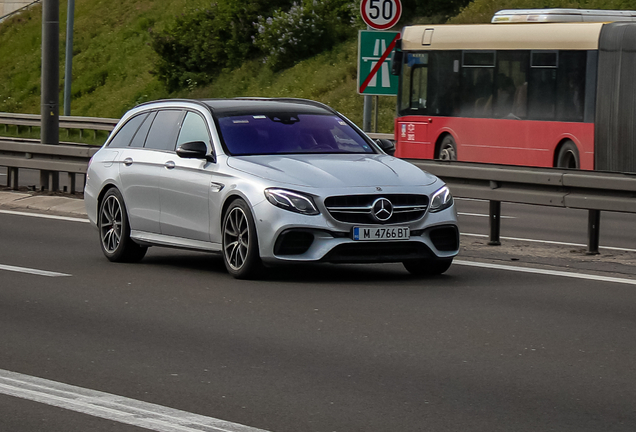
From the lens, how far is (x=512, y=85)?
76.1 ft

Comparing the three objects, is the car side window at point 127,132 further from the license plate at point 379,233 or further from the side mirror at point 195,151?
the license plate at point 379,233

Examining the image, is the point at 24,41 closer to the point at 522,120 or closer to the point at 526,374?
the point at 522,120

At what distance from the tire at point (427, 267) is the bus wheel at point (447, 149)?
13596 millimetres

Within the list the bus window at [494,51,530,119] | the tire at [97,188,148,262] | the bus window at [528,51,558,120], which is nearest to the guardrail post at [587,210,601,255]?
the tire at [97,188,148,262]

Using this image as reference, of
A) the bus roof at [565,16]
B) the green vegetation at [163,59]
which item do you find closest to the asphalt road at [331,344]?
the bus roof at [565,16]

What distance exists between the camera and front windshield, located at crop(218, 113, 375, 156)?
433 inches

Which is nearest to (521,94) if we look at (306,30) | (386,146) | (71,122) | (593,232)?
(593,232)

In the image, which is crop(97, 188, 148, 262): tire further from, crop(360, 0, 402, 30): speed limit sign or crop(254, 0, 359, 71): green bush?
crop(254, 0, 359, 71): green bush

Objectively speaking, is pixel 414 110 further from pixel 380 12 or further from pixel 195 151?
pixel 195 151

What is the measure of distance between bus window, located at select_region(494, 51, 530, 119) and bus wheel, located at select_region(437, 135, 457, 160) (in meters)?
1.28

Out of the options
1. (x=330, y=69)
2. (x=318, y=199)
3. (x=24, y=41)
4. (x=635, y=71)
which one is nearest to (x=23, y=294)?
(x=318, y=199)

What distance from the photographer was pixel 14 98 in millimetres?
53438

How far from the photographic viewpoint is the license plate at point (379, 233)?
10.0 m

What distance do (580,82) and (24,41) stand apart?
40788 millimetres
